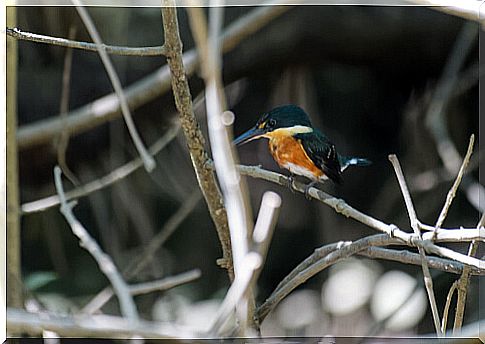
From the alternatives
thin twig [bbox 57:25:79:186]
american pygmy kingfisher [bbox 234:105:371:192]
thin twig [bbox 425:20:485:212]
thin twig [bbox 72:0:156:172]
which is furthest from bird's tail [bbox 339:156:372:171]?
thin twig [bbox 57:25:79:186]

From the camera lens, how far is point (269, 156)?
2.50 ft

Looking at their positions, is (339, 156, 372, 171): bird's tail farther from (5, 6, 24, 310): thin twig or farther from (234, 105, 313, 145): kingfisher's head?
(5, 6, 24, 310): thin twig

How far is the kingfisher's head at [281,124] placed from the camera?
2.50ft

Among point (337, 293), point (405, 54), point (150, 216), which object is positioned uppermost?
point (405, 54)

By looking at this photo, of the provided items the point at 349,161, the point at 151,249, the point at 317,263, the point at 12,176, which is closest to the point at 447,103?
the point at 349,161

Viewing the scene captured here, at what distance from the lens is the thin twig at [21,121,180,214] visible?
0.82m

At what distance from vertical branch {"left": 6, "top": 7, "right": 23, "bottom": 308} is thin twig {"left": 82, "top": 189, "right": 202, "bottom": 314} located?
0.09 metres

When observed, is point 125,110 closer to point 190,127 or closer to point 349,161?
point 190,127

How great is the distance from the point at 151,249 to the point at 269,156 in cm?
19

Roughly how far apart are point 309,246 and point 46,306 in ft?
1.02

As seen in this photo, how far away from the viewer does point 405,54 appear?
0.80 metres

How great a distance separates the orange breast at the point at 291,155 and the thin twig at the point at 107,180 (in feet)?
0.39

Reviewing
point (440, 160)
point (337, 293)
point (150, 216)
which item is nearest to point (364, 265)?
point (337, 293)

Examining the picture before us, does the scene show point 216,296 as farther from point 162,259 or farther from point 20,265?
point 20,265
